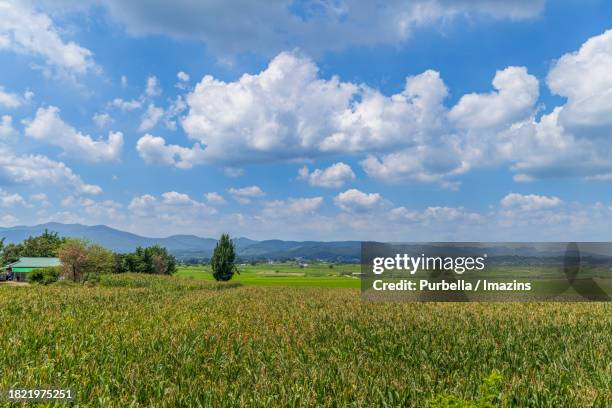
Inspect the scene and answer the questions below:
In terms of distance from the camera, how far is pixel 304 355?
1077cm

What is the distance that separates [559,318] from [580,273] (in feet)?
40.9

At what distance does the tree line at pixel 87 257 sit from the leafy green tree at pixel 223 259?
1739 centimetres

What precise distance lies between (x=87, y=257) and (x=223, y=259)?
1205 inches

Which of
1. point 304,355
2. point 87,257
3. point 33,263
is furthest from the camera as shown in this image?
point 33,263

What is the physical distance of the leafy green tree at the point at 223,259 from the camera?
246 feet

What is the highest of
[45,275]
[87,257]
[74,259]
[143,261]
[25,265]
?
[87,257]

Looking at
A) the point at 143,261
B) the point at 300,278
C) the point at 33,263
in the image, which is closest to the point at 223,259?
the point at 300,278

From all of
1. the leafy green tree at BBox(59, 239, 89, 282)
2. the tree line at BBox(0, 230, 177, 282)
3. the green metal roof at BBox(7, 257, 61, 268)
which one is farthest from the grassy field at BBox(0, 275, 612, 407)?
the green metal roof at BBox(7, 257, 61, 268)

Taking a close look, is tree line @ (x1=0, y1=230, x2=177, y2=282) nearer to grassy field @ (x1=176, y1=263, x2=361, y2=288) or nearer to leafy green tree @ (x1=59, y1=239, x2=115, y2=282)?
leafy green tree @ (x1=59, y1=239, x2=115, y2=282)

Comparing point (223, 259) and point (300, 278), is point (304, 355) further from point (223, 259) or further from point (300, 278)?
point (300, 278)

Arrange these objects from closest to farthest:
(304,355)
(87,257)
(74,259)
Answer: (304,355) → (74,259) → (87,257)

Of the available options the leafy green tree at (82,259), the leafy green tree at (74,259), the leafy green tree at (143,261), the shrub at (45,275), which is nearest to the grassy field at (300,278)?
the leafy green tree at (143,261)

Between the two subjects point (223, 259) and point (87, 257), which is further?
point (223, 259)

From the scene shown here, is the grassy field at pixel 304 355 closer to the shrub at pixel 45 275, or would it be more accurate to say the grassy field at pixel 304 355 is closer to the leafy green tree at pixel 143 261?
the shrub at pixel 45 275
